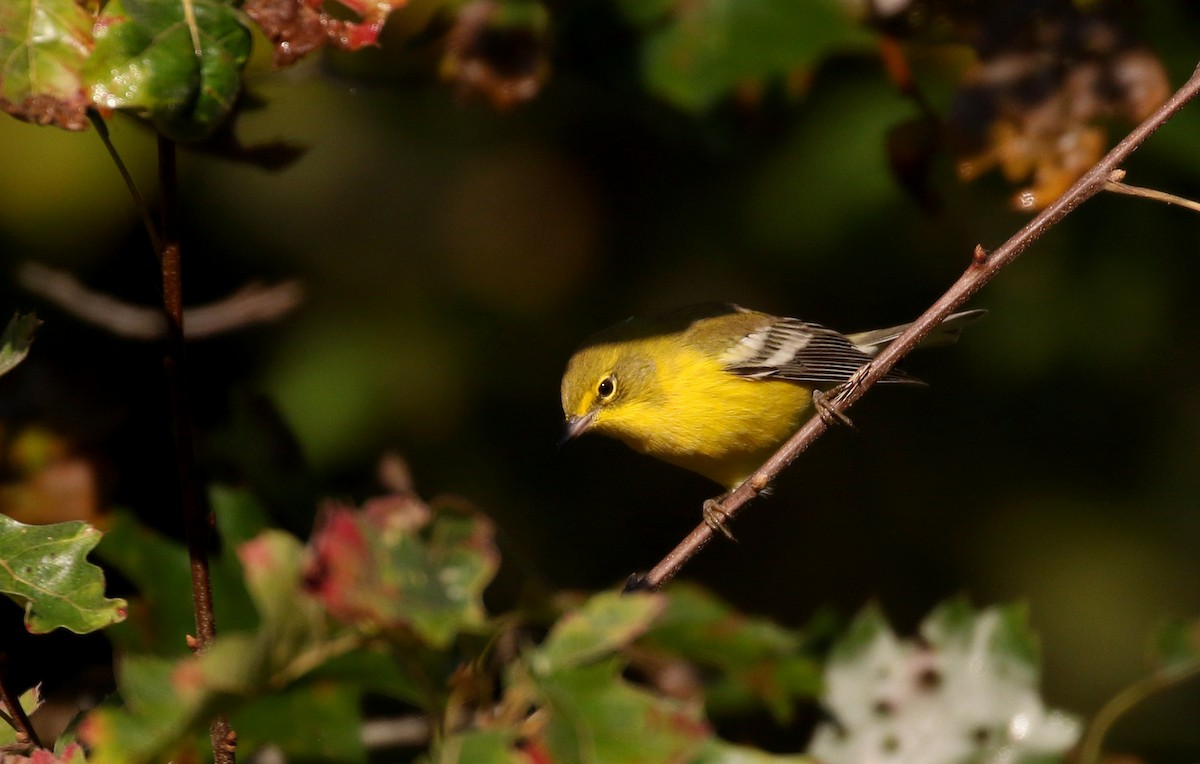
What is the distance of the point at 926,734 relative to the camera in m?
2.40

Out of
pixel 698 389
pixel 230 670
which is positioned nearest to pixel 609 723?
pixel 230 670

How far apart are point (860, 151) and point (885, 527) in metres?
1.79

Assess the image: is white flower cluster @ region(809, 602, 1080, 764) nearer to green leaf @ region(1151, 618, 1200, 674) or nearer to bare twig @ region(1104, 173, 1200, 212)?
green leaf @ region(1151, 618, 1200, 674)

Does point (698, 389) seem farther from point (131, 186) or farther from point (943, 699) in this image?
point (131, 186)

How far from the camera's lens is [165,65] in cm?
173

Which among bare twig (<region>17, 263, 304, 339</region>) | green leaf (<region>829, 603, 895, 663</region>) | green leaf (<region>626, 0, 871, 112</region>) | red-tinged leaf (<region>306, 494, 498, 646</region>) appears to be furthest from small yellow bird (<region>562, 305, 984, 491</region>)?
red-tinged leaf (<region>306, 494, 498, 646</region>)

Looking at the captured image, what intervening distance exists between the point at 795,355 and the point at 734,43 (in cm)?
104

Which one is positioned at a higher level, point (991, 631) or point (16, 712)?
point (991, 631)

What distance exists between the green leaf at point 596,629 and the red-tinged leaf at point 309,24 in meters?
1.04

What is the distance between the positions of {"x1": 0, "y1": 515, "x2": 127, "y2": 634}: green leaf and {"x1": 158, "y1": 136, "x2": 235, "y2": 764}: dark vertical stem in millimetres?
111

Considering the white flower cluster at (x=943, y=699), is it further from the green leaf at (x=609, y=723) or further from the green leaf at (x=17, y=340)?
the green leaf at (x=17, y=340)

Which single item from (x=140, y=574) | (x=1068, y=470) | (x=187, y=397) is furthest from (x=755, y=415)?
(x=1068, y=470)

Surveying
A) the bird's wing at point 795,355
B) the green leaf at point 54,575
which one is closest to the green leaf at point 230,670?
the green leaf at point 54,575

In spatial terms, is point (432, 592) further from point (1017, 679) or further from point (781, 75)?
point (781, 75)
